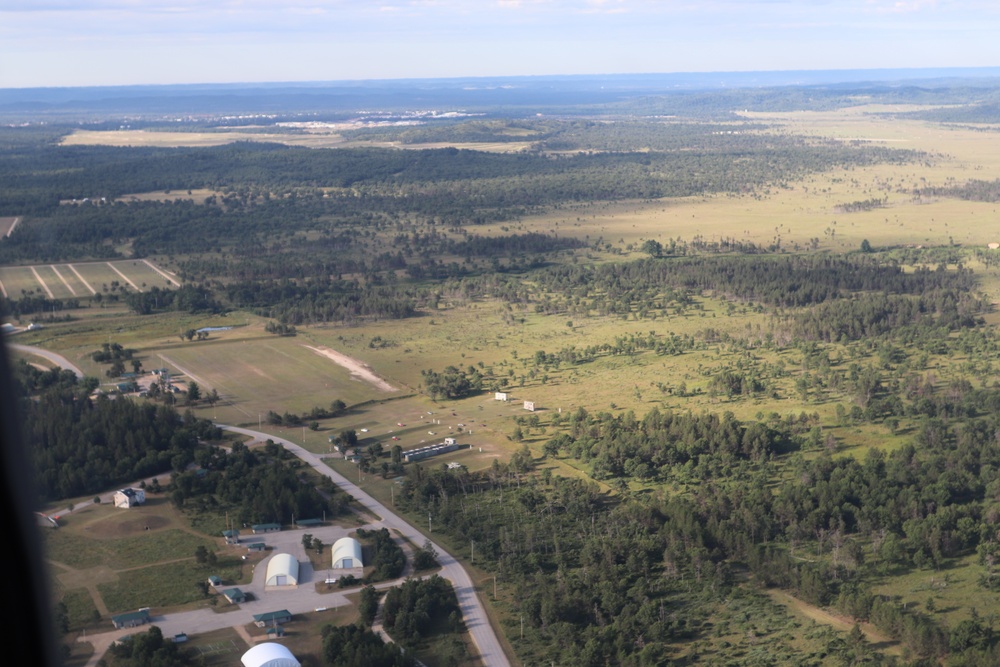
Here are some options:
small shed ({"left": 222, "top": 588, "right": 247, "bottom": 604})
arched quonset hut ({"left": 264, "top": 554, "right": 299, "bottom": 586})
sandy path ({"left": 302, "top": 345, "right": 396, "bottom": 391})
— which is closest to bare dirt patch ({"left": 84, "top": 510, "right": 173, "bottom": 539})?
arched quonset hut ({"left": 264, "top": 554, "right": 299, "bottom": 586})

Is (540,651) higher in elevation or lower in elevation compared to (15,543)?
lower

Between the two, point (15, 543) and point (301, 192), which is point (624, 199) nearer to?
point (301, 192)

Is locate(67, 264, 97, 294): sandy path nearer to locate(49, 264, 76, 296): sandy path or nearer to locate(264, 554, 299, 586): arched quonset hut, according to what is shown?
locate(49, 264, 76, 296): sandy path

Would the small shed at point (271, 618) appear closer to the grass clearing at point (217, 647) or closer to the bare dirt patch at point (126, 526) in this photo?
the grass clearing at point (217, 647)

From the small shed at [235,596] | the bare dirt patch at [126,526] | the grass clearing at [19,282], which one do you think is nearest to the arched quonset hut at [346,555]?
the small shed at [235,596]

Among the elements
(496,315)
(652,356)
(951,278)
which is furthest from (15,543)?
(951,278)

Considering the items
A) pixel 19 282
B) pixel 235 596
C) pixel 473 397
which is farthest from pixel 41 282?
pixel 235 596

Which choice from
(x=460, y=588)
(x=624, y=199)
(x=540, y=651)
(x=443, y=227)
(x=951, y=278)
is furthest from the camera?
(x=624, y=199)
